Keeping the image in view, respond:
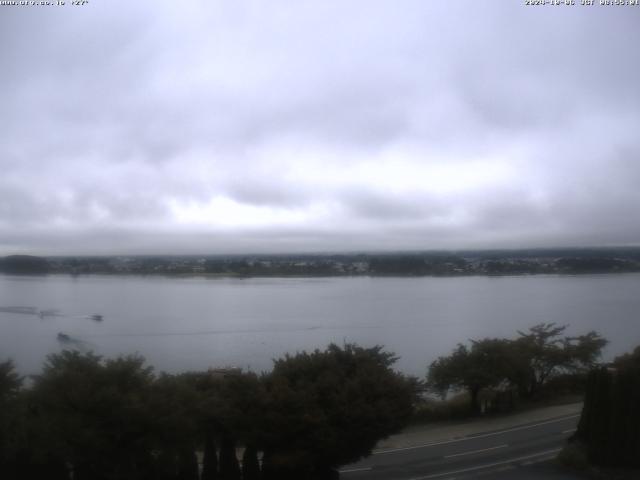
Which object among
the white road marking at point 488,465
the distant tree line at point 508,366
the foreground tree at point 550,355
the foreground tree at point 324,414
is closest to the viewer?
the foreground tree at point 324,414

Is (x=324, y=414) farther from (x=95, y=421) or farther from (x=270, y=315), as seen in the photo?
(x=270, y=315)

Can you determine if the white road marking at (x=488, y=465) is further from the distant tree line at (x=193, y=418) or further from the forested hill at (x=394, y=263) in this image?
the forested hill at (x=394, y=263)

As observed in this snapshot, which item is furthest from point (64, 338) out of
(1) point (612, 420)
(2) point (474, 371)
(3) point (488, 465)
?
(1) point (612, 420)

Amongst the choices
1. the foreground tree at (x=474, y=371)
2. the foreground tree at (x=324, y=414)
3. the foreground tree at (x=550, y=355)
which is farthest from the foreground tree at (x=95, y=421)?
the foreground tree at (x=550, y=355)

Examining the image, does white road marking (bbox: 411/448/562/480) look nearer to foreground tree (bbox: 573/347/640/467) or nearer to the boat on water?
foreground tree (bbox: 573/347/640/467)

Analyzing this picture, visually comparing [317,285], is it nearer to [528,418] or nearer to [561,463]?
[528,418]

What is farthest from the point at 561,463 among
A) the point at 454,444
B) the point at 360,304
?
the point at 360,304

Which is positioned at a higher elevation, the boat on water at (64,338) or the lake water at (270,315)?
the boat on water at (64,338)

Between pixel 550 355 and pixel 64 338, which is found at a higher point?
pixel 64 338

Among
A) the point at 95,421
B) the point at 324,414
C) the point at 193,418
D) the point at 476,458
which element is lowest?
the point at 476,458
